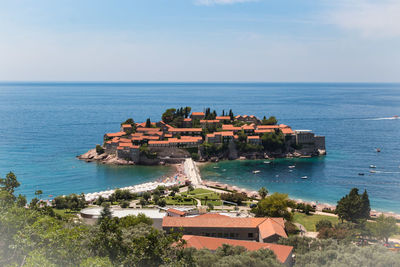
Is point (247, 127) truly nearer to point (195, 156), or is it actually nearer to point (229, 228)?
point (195, 156)

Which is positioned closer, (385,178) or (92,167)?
(385,178)

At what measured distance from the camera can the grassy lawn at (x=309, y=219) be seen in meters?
37.5

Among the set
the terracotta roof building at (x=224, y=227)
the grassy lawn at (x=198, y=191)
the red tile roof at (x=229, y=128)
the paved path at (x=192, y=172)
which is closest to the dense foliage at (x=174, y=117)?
the red tile roof at (x=229, y=128)

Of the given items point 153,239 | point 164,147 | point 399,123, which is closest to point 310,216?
point 153,239

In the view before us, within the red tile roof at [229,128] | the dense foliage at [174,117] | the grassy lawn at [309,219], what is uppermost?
the dense foliage at [174,117]

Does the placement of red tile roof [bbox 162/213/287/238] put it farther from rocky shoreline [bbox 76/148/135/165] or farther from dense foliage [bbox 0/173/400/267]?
rocky shoreline [bbox 76/148/135/165]

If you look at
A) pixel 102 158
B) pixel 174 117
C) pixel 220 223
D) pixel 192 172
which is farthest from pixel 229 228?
pixel 174 117

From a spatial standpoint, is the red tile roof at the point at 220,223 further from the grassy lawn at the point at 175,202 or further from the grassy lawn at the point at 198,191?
the grassy lawn at the point at 198,191

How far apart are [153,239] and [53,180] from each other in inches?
1684

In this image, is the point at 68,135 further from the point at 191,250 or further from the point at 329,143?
the point at 191,250

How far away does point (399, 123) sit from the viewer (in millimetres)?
116125

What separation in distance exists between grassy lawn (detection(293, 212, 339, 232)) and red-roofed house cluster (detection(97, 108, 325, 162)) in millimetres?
34609

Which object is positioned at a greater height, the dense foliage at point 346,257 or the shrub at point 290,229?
the dense foliage at point 346,257

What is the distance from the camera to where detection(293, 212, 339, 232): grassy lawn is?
37.5m
